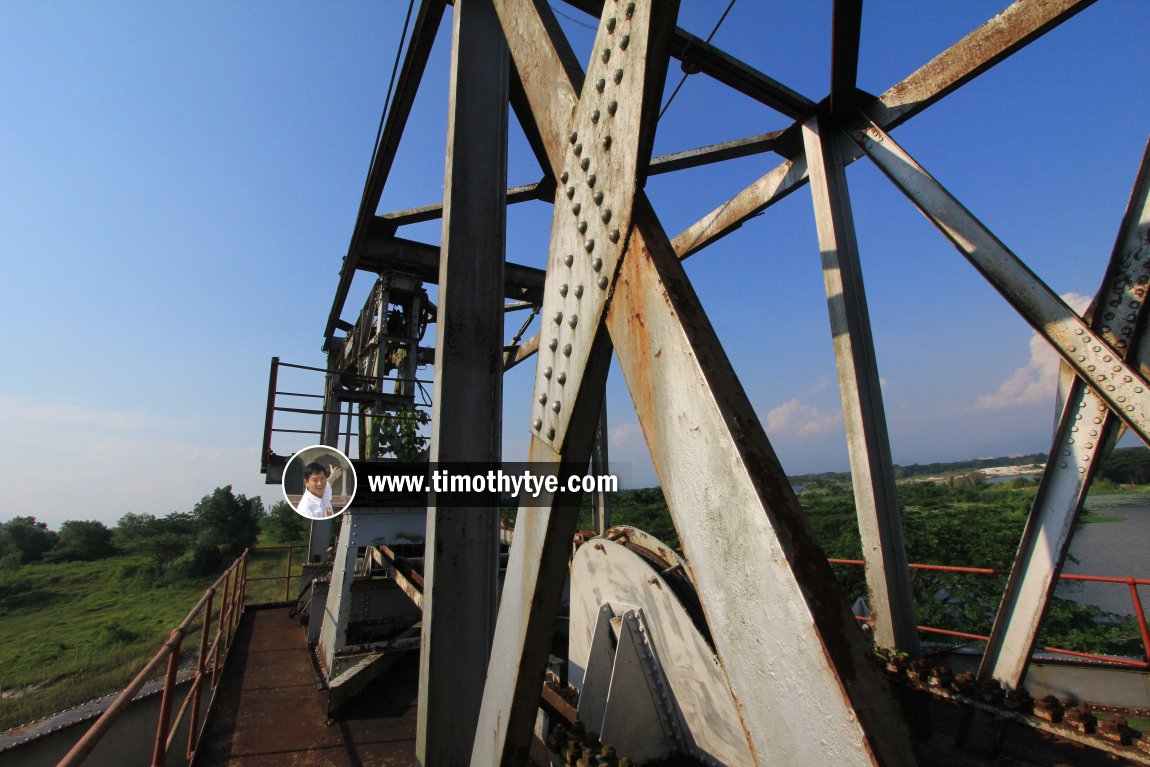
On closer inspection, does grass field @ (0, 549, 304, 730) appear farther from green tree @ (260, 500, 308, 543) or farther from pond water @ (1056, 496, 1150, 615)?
pond water @ (1056, 496, 1150, 615)

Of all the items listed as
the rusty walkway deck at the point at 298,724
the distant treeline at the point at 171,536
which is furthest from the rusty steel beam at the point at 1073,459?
the distant treeline at the point at 171,536

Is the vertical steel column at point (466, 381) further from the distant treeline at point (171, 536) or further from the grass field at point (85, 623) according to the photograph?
the distant treeline at point (171, 536)

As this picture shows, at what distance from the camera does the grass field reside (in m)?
18.3

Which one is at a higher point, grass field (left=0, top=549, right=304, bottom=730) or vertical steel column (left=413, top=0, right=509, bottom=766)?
vertical steel column (left=413, top=0, right=509, bottom=766)

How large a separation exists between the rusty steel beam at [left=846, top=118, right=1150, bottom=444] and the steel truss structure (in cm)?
1

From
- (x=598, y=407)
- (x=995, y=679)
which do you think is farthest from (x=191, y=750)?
(x=995, y=679)

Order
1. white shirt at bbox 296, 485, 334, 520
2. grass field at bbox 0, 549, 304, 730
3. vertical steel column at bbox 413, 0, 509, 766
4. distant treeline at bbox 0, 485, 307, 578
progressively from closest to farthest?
vertical steel column at bbox 413, 0, 509, 766, white shirt at bbox 296, 485, 334, 520, grass field at bbox 0, 549, 304, 730, distant treeline at bbox 0, 485, 307, 578

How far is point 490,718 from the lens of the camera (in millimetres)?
1478

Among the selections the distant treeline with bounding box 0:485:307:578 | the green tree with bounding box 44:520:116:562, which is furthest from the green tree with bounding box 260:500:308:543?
the green tree with bounding box 44:520:116:562

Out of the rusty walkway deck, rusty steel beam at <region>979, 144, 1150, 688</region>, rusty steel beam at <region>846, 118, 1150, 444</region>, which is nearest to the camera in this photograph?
rusty steel beam at <region>846, 118, 1150, 444</region>

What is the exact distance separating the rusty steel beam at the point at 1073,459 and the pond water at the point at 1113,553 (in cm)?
1445

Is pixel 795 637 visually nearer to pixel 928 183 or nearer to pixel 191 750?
pixel 928 183

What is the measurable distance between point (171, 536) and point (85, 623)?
17236 millimetres

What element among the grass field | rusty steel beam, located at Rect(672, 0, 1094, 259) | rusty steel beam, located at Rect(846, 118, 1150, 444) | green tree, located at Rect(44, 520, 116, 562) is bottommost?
the grass field
